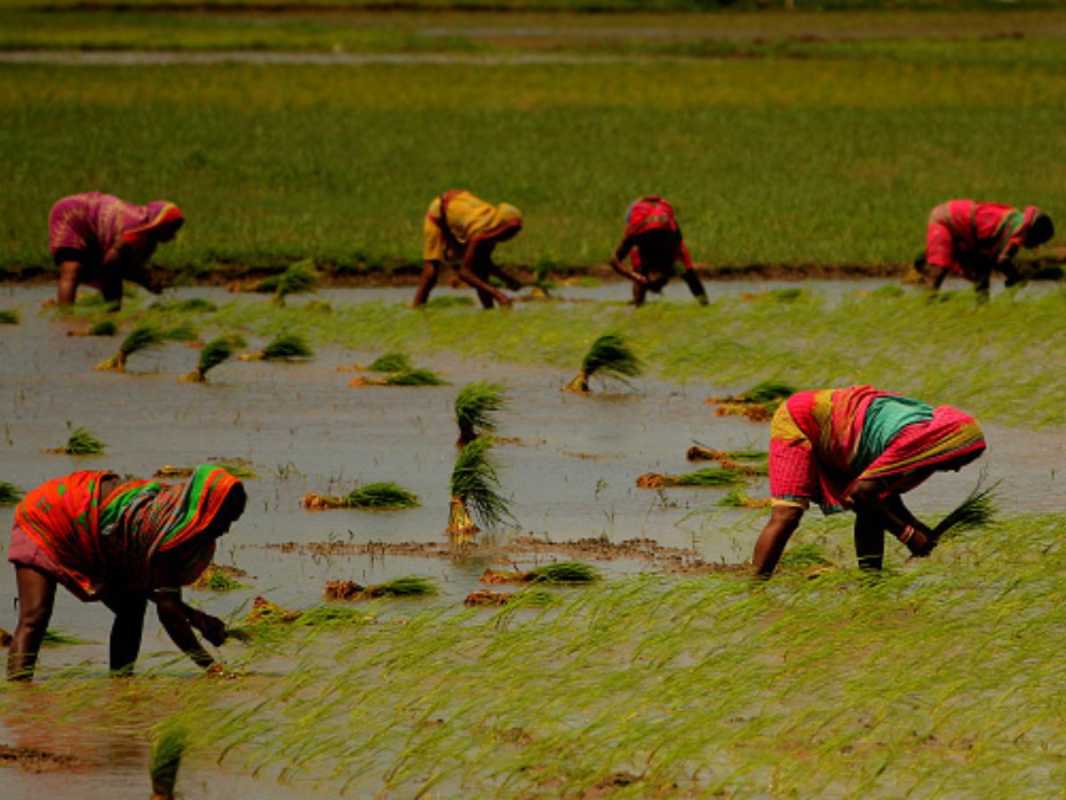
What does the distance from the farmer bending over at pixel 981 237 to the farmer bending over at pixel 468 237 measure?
2.98m

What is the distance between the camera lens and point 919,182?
24562mm

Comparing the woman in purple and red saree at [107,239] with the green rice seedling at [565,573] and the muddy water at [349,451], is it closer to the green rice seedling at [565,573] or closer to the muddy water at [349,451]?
the muddy water at [349,451]

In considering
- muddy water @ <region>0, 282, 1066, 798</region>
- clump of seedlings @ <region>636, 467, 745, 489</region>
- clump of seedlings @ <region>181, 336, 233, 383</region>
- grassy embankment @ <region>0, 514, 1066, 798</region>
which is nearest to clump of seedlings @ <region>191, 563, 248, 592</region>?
muddy water @ <region>0, 282, 1066, 798</region>

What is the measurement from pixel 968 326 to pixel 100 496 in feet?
29.7

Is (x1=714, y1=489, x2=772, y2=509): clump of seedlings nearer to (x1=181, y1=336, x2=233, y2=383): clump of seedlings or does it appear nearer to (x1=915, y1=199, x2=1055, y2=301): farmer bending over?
(x1=181, y1=336, x2=233, y2=383): clump of seedlings

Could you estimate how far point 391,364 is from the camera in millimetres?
14227

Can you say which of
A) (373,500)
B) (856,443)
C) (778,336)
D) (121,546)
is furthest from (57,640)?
(778,336)

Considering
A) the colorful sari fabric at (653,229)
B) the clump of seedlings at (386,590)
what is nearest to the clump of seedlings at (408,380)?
the colorful sari fabric at (653,229)

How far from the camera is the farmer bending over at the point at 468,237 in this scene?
53.6 feet

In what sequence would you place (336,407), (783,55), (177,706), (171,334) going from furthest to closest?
1. (783,55)
2. (171,334)
3. (336,407)
4. (177,706)

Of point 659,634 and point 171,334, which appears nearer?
point 659,634

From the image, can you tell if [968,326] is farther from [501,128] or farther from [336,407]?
[501,128]

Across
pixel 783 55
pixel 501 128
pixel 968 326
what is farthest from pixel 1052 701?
pixel 783 55

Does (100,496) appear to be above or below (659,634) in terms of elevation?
above
